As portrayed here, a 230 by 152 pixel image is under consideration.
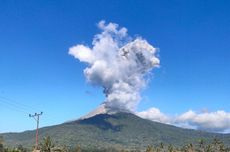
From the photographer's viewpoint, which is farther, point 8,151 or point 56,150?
point 8,151


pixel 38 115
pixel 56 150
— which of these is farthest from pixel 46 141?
pixel 38 115

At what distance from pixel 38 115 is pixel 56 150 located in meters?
32.1

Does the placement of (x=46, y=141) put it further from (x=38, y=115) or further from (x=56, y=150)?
(x=38, y=115)

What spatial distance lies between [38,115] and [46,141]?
1492 inches

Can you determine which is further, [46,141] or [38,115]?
[46,141]

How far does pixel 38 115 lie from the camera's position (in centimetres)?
11625

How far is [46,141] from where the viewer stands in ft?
498

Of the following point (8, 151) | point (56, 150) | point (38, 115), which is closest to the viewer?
point (38, 115)

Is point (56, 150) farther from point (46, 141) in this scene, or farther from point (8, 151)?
point (8, 151)

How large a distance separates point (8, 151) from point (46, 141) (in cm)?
4203

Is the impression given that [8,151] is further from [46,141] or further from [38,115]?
[38,115]

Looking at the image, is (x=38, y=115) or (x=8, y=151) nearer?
(x=38, y=115)

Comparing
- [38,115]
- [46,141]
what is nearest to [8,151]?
[46,141]

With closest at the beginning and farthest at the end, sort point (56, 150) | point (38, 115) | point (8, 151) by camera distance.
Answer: point (38, 115) → point (56, 150) → point (8, 151)
